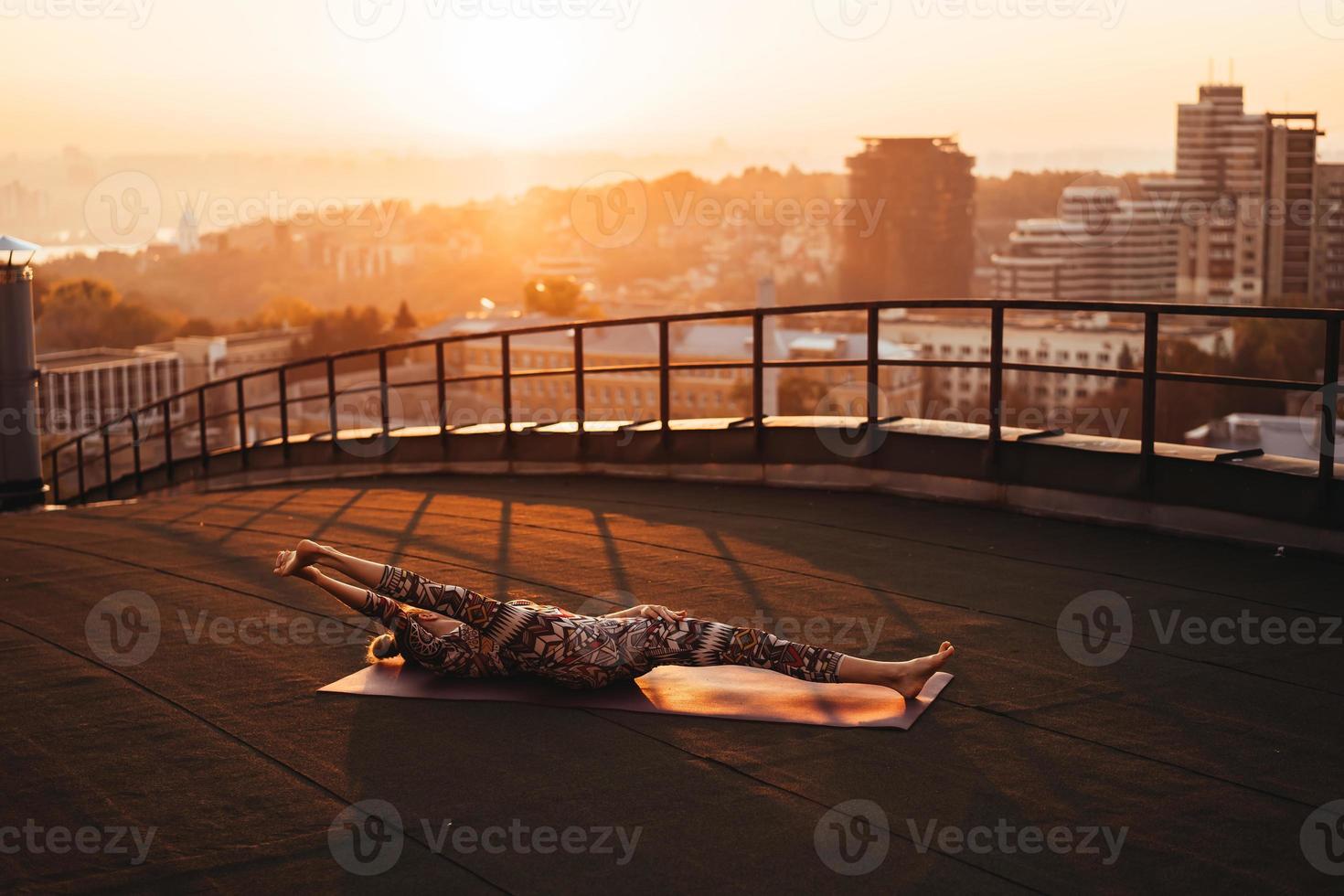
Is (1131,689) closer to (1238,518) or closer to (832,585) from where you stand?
(832,585)

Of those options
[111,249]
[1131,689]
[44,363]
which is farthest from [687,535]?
[111,249]

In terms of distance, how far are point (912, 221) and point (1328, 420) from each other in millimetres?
108708

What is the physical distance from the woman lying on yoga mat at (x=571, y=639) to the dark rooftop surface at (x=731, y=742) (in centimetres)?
21

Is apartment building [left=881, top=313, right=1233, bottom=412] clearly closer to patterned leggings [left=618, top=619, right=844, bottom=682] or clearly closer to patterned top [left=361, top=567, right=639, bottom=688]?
patterned leggings [left=618, top=619, right=844, bottom=682]

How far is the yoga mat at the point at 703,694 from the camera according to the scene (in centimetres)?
460

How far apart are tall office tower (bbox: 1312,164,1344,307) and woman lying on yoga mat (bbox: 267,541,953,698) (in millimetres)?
103637

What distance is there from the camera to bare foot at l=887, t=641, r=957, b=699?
465 centimetres

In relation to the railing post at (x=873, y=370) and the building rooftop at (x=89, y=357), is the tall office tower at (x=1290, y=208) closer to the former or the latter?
the building rooftop at (x=89, y=357)

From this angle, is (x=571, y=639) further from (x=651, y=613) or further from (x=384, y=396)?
(x=384, y=396)

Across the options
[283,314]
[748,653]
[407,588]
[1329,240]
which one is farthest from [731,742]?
[283,314]

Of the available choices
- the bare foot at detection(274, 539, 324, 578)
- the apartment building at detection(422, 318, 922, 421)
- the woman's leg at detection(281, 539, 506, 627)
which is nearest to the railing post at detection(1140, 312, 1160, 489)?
the woman's leg at detection(281, 539, 506, 627)

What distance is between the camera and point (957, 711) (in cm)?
462

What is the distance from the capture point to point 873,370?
8852 mm

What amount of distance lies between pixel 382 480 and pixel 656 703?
24.1 feet
